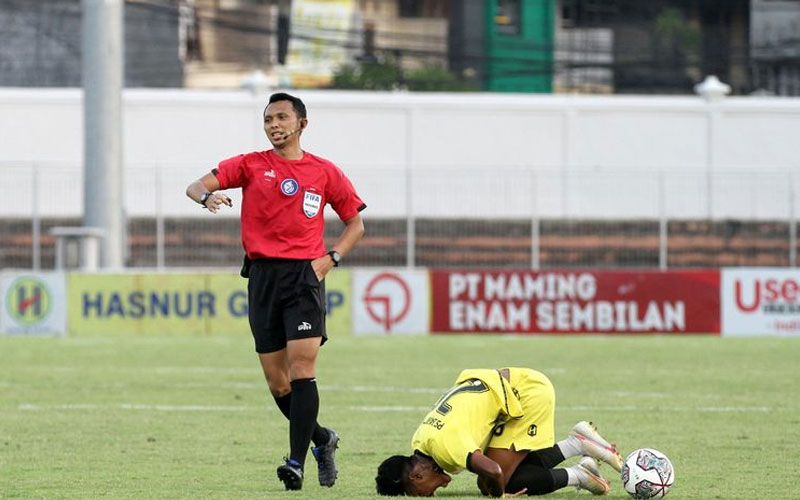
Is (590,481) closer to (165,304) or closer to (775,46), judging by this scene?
(165,304)

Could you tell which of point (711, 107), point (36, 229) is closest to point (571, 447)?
point (36, 229)

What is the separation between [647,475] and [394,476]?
4.14 feet

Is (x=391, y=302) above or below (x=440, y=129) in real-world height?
below

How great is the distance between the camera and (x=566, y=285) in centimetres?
2472

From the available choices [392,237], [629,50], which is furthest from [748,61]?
[392,237]

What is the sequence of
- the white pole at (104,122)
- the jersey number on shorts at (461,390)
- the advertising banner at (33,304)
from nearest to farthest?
the jersey number on shorts at (461,390), the advertising banner at (33,304), the white pole at (104,122)

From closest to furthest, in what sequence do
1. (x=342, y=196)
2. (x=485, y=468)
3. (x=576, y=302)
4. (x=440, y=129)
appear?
(x=485, y=468) < (x=342, y=196) < (x=576, y=302) < (x=440, y=129)

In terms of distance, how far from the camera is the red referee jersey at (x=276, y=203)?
29.9 feet

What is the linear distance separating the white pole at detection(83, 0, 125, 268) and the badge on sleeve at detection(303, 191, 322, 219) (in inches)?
695

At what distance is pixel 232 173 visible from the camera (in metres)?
9.12

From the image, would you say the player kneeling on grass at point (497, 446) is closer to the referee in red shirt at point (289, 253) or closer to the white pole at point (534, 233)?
the referee in red shirt at point (289, 253)

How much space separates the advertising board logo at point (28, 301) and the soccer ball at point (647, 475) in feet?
55.7

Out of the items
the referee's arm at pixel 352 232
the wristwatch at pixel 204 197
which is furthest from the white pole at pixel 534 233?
the wristwatch at pixel 204 197

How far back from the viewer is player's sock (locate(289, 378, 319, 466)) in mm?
9039
